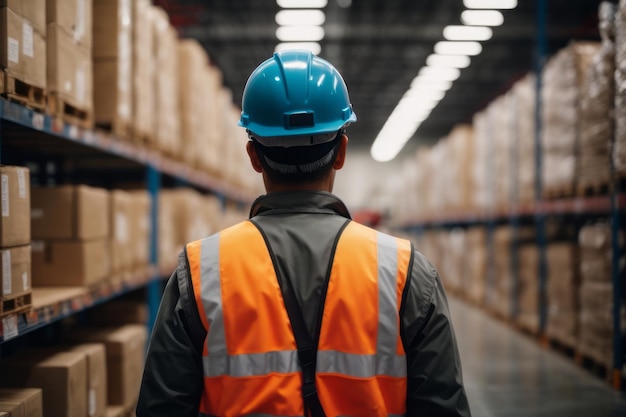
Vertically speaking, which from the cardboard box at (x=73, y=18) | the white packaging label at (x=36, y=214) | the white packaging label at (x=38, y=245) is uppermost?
the cardboard box at (x=73, y=18)

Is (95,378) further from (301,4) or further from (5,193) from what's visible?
(301,4)

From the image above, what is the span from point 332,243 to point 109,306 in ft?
10.8

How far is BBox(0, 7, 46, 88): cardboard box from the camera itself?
7.87ft

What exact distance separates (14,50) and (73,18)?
0.75 metres

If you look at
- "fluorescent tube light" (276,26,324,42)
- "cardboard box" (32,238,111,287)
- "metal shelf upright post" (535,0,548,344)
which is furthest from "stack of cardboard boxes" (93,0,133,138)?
"fluorescent tube light" (276,26,324,42)

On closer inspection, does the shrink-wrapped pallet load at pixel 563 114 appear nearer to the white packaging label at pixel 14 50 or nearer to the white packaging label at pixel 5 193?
the white packaging label at pixel 14 50

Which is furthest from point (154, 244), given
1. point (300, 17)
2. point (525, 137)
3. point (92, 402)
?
point (300, 17)

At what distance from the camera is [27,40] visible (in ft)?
8.50

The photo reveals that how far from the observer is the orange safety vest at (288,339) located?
1611 millimetres

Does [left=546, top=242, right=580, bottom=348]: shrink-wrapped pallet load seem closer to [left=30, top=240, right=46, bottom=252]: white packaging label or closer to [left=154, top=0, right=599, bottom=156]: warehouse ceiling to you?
[left=30, top=240, right=46, bottom=252]: white packaging label

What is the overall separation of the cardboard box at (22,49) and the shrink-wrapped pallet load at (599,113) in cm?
432

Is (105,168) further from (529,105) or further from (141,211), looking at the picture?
(529,105)

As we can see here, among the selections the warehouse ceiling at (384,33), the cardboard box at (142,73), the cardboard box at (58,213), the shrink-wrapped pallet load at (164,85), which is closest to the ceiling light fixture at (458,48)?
the warehouse ceiling at (384,33)

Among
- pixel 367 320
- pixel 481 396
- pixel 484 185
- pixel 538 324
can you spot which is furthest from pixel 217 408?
pixel 484 185
